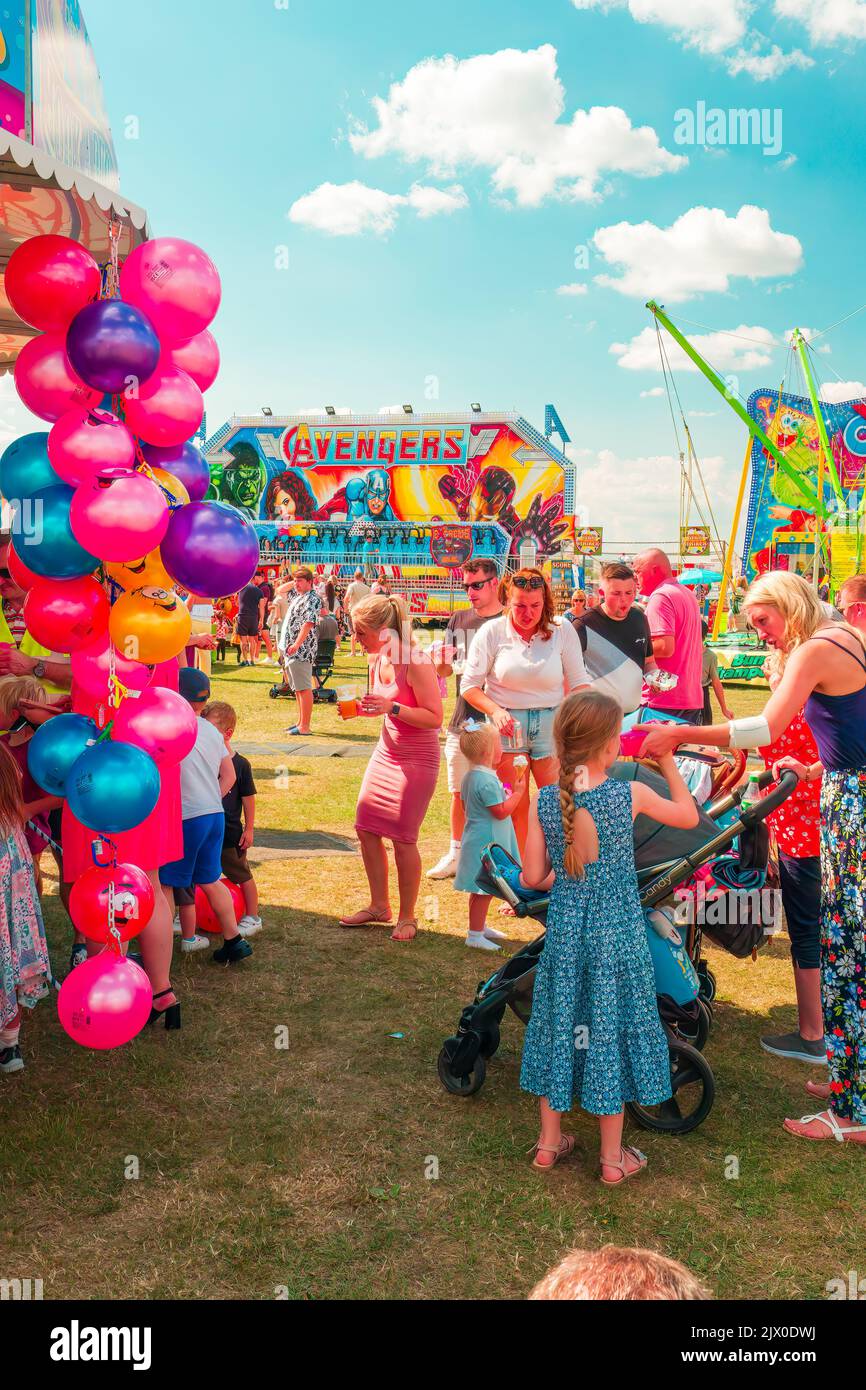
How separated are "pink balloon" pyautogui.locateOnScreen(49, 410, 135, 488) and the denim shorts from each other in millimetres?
2970

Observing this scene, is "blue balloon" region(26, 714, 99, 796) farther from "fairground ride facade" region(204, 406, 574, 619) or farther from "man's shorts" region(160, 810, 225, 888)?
"fairground ride facade" region(204, 406, 574, 619)

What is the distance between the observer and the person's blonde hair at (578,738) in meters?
3.04

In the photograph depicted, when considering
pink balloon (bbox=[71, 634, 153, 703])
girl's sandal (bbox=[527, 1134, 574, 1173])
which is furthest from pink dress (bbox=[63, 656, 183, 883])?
girl's sandal (bbox=[527, 1134, 574, 1173])

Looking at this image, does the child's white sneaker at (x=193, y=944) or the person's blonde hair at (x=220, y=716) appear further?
the person's blonde hair at (x=220, y=716)

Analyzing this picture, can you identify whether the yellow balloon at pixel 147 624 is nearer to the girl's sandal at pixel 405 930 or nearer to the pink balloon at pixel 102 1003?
the pink balloon at pixel 102 1003

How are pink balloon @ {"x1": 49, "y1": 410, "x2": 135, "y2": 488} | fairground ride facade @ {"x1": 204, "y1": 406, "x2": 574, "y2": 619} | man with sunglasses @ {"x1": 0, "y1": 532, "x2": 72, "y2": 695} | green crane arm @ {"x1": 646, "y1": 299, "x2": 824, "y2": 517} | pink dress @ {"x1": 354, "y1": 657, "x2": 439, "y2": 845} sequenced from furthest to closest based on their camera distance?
1. fairground ride facade @ {"x1": 204, "y1": 406, "x2": 574, "y2": 619}
2. green crane arm @ {"x1": 646, "y1": 299, "x2": 824, "y2": 517}
3. pink dress @ {"x1": 354, "y1": 657, "x2": 439, "y2": 845}
4. man with sunglasses @ {"x1": 0, "y1": 532, "x2": 72, "y2": 695}
5. pink balloon @ {"x1": 49, "y1": 410, "x2": 135, "y2": 488}

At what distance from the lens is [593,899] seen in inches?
123

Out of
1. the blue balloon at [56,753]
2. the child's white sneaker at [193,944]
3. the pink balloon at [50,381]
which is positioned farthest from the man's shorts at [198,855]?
the pink balloon at [50,381]

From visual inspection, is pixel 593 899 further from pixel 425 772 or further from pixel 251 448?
pixel 251 448

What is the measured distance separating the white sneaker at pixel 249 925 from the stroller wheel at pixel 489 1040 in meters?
2.02

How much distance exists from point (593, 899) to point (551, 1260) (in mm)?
1074

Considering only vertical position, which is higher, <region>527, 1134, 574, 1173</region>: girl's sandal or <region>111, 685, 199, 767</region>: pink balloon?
<region>111, 685, 199, 767</region>: pink balloon

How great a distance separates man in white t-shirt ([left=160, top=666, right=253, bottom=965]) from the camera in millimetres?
4535

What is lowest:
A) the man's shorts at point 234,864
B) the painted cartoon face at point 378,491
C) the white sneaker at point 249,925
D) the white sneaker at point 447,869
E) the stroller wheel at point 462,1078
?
the stroller wheel at point 462,1078
